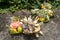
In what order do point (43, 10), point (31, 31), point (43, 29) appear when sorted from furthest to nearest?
point (43, 10), point (43, 29), point (31, 31)

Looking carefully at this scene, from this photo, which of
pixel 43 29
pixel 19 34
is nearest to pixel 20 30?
pixel 19 34

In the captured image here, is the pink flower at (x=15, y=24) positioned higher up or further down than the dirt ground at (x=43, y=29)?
higher up

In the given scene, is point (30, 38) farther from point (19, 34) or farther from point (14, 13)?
point (14, 13)

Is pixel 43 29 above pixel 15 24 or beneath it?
beneath

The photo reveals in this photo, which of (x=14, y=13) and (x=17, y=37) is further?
(x=14, y=13)

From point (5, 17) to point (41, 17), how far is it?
85 centimetres

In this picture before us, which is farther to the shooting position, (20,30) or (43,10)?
(43,10)

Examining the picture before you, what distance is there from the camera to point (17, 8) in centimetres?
522

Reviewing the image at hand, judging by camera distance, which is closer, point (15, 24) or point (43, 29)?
point (15, 24)

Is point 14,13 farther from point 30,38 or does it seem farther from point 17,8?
point 30,38

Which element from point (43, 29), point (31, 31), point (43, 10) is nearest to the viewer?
point (31, 31)

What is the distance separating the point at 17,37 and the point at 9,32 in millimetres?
234

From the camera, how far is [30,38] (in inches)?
172

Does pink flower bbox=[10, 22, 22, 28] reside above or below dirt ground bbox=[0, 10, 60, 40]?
above
